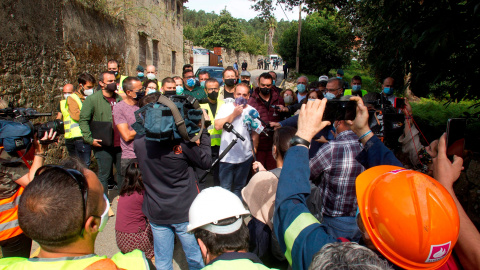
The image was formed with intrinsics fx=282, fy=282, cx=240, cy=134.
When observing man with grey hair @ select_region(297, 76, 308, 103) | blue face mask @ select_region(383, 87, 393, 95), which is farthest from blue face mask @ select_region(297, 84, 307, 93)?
blue face mask @ select_region(383, 87, 393, 95)

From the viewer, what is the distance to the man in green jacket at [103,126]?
13.1 feet

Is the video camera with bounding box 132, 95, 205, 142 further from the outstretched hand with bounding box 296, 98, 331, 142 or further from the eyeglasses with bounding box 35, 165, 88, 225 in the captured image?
the outstretched hand with bounding box 296, 98, 331, 142

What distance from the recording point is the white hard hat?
1574 mm

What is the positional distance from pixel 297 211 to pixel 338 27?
19074 mm

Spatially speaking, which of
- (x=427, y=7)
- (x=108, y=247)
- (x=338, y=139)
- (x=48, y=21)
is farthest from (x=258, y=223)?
(x=48, y=21)

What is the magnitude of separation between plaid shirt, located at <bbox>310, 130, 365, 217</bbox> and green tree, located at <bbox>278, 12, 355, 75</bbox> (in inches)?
643

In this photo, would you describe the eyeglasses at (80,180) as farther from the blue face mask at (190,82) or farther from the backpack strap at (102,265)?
the blue face mask at (190,82)

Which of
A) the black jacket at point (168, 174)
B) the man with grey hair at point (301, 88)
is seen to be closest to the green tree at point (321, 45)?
the man with grey hair at point (301, 88)

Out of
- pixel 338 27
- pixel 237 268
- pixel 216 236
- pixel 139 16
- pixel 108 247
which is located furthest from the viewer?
pixel 338 27

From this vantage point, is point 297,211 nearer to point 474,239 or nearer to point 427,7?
point 474,239

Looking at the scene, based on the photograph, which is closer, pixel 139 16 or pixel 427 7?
pixel 427 7

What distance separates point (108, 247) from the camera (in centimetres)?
342

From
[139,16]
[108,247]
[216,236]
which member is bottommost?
[108,247]

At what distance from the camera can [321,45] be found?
1800cm
